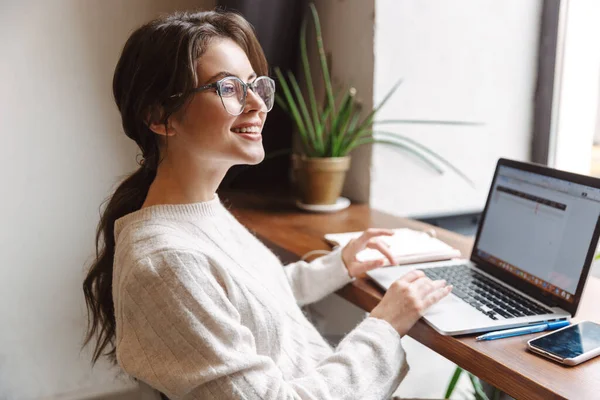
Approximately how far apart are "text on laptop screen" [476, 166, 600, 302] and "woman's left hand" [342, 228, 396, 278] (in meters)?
0.20

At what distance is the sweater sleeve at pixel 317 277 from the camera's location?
1.26 metres

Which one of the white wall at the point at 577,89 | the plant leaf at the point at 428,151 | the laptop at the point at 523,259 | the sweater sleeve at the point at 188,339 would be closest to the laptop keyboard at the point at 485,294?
the laptop at the point at 523,259

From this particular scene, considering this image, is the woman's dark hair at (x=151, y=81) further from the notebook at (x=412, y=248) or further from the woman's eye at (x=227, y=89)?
the notebook at (x=412, y=248)

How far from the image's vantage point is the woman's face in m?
0.95

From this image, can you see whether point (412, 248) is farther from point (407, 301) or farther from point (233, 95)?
point (233, 95)

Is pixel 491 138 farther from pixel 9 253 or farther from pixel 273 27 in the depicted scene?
pixel 9 253

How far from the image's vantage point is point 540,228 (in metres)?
1.10

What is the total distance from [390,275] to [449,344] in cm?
29

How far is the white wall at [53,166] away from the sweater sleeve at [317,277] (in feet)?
2.35

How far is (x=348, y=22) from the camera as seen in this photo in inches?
74.0

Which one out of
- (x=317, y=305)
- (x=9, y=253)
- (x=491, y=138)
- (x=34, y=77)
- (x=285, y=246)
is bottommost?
(x=317, y=305)

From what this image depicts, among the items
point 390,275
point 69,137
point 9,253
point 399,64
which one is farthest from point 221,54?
point 9,253

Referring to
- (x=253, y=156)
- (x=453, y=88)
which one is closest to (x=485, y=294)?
(x=253, y=156)

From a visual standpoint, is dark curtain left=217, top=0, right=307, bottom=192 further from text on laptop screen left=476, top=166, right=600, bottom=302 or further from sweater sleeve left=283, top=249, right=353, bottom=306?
text on laptop screen left=476, top=166, right=600, bottom=302
